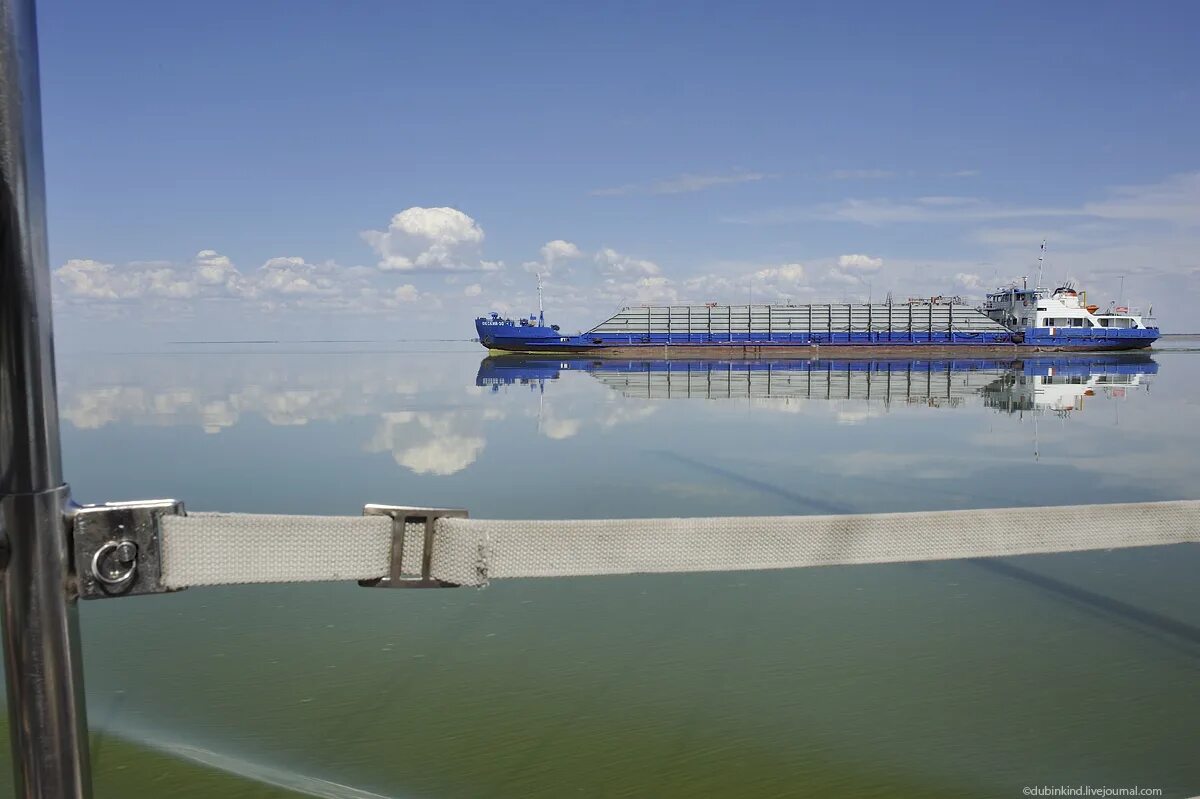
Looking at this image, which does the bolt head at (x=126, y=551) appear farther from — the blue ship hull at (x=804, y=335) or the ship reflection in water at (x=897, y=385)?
the blue ship hull at (x=804, y=335)

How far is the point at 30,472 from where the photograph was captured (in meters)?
1.18

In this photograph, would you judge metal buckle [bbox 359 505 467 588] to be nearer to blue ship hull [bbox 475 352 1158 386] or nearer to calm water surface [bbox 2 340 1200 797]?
calm water surface [bbox 2 340 1200 797]

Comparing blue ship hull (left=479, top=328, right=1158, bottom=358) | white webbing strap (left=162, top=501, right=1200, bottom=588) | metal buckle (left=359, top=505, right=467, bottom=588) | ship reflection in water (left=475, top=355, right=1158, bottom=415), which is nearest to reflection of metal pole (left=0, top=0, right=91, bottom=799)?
white webbing strap (left=162, top=501, right=1200, bottom=588)

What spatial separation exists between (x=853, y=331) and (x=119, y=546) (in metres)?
51.6

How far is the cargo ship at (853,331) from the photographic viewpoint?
4431cm

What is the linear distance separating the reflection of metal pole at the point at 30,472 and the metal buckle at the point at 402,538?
45cm

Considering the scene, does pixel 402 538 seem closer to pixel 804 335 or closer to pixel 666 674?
pixel 666 674

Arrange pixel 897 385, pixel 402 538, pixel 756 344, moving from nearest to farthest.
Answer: pixel 402 538 → pixel 897 385 → pixel 756 344

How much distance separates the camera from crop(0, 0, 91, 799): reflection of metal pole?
3.82 ft

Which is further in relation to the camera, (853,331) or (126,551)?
(853,331)

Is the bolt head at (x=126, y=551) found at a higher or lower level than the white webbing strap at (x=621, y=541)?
higher

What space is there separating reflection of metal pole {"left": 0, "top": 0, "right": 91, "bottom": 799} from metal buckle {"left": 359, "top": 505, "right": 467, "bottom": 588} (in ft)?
1.49

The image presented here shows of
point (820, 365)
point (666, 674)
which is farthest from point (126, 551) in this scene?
point (820, 365)

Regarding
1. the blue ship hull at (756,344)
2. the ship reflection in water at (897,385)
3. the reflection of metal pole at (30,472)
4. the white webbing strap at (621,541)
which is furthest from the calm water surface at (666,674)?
the blue ship hull at (756,344)
